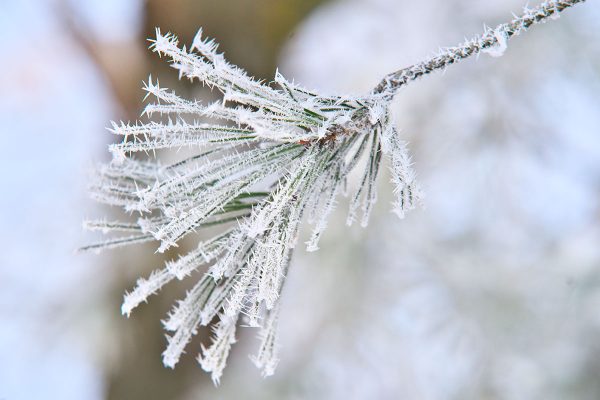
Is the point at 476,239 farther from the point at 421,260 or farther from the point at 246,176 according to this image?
the point at 246,176

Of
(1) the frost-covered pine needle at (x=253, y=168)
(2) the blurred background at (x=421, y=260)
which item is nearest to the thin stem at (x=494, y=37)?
(1) the frost-covered pine needle at (x=253, y=168)

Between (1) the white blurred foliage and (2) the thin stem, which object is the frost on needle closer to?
(2) the thin stem

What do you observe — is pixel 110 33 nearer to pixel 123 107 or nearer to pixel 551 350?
pixel 123 107

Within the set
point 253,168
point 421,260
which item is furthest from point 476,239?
point 253,168

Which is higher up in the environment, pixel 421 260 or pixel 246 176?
pixel 421 260

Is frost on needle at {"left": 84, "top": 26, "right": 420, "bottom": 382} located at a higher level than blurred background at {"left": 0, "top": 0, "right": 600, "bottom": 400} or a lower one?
lower

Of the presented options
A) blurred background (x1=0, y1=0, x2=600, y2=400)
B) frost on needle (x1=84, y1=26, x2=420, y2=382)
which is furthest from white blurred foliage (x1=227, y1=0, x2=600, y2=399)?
frost on needle (x1=84, y1=26, x2=420, y2=382)
